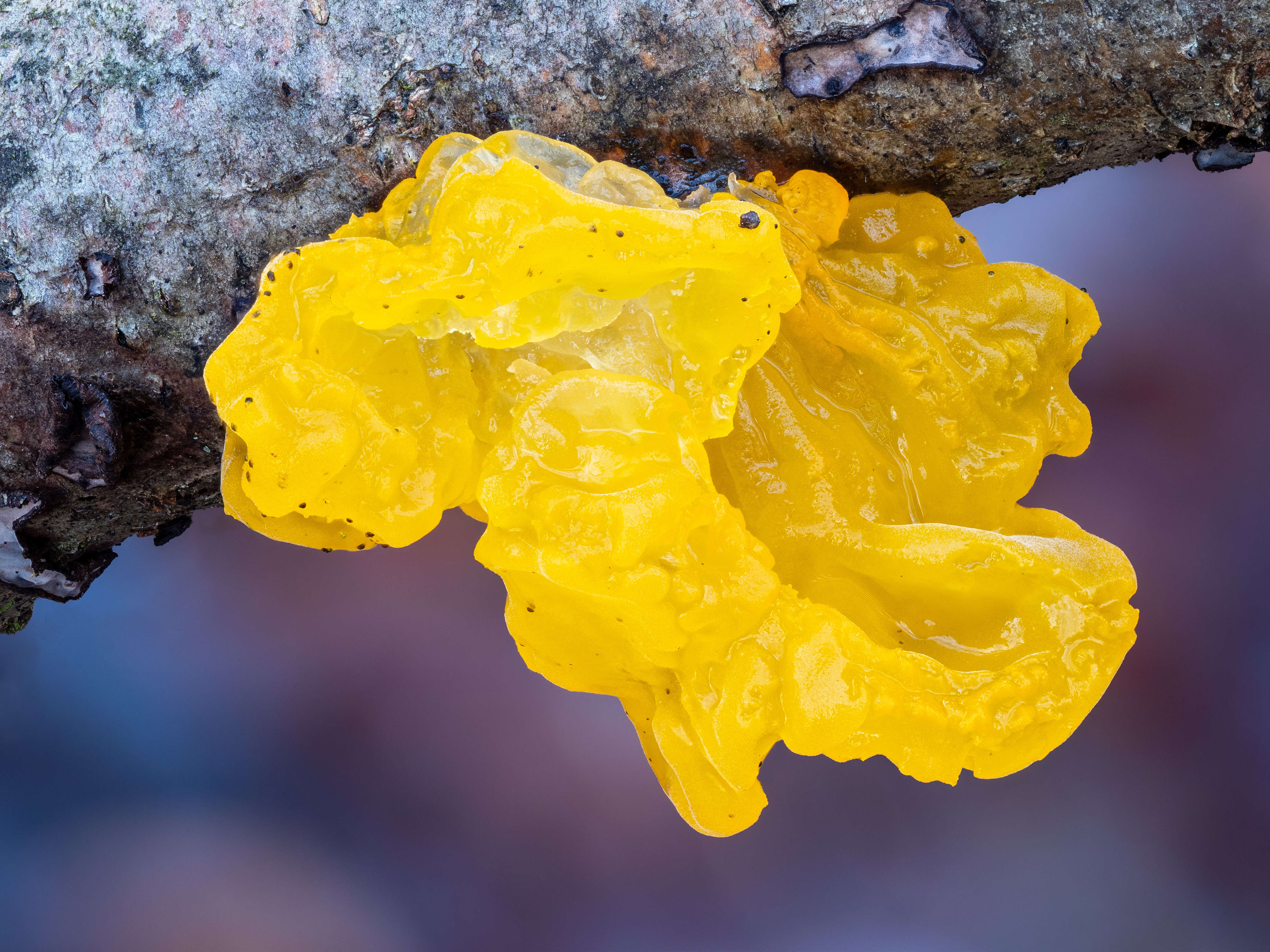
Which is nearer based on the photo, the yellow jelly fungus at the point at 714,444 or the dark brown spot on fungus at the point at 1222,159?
the yellow jelly fungus at the point at 714,444

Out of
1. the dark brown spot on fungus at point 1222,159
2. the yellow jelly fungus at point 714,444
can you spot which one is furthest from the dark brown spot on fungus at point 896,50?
the dark brown spot on fungus at point 1222,159

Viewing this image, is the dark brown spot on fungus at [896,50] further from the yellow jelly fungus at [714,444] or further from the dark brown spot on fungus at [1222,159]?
the dark brown spot on fungus at [1222,159]

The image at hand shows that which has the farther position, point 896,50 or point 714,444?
point 714,444

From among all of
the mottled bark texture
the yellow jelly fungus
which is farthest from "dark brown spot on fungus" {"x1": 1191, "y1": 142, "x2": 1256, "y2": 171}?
the yellow jelly fungus

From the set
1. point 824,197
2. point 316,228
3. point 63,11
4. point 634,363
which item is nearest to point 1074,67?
point 824,197

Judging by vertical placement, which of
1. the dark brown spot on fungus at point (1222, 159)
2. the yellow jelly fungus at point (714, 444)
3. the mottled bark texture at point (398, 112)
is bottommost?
the yellow jelly fungus at point (714, 444)

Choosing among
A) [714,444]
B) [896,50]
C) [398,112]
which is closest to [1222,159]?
[896,50]

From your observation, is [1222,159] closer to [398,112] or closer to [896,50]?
[896,50]

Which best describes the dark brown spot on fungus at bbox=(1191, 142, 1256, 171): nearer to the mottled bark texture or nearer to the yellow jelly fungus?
the mottled bark texture
